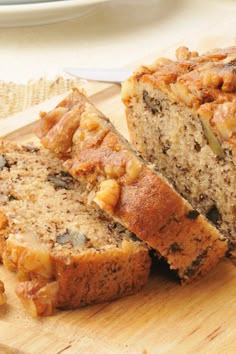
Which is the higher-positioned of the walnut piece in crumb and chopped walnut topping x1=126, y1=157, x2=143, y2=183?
chopped walnut topping x1=126, y1=157, x2=143, y2=183

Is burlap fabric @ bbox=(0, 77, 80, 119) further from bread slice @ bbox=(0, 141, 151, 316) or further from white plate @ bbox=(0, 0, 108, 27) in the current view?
bread slice @ bbox=(0, 141, 151, 316)

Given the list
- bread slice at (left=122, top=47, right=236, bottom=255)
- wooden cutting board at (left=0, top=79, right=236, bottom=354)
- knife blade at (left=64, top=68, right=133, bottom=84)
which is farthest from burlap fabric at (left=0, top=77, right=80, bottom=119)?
wooden cutting board at (left=0, top=79, right=236, bottom=354)

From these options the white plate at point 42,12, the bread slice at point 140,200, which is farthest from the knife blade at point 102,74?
the bread slice at point 140,200

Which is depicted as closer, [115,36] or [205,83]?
[205,83]

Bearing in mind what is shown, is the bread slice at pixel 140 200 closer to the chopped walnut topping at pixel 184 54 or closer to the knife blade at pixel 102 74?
the chopped walnut topping at pixel 184 54

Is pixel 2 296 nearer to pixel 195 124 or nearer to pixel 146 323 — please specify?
pixel 146 323

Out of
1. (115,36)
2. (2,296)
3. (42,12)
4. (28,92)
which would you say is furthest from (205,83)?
(115,36)

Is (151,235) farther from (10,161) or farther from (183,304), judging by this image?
(10,161)
